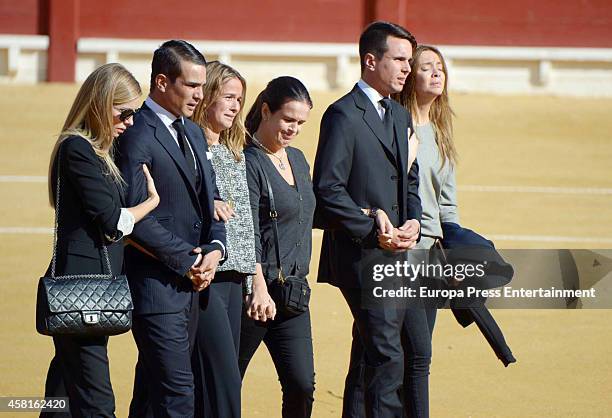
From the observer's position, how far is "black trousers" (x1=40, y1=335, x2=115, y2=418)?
4.98 meters

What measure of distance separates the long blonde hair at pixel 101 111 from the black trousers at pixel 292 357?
1.12m

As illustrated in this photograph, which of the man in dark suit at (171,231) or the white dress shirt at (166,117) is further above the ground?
the white dress shirt at (166,117)

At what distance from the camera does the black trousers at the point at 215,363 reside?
17.5 feet

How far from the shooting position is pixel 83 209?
4980 mm

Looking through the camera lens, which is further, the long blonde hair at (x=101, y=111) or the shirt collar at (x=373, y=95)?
the shirt collar at (x=373, y=95)

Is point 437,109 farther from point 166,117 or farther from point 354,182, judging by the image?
point 166,117

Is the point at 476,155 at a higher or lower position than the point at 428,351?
higher

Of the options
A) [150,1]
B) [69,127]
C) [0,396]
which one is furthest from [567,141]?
[69,127]

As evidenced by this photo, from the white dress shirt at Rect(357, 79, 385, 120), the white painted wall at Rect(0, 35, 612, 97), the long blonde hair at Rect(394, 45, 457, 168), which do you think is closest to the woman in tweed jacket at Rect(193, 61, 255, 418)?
the white dress shirt at Rect(357, 79, 385, 120)

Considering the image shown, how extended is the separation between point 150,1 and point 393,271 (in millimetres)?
14804

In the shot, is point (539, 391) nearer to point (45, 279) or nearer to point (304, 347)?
point (304, 347)

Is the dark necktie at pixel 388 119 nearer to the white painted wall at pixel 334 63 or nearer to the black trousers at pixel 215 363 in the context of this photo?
the black trousers at pixel 215 363

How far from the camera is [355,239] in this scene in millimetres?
5723

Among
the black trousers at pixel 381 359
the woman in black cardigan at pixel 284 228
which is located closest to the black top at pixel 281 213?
the woman in black cardigan at pixel 284 228
